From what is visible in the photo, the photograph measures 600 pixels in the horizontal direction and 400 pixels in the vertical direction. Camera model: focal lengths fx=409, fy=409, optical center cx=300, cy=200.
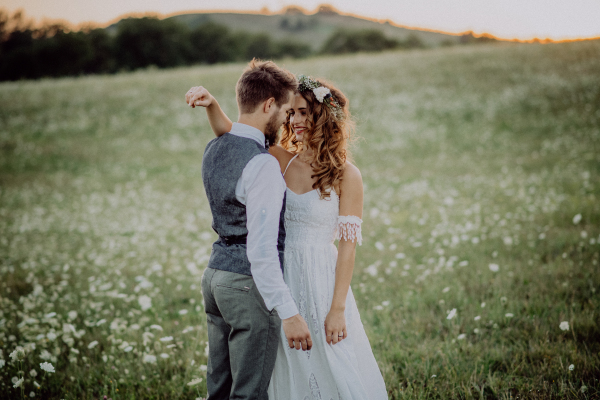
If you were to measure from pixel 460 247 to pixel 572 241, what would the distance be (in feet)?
5.59

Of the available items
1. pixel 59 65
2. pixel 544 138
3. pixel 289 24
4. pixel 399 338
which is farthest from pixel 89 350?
pixel 289 24

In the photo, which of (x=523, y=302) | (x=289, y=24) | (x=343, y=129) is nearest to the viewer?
(x=343, y=129)

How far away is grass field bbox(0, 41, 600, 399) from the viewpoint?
380 cm

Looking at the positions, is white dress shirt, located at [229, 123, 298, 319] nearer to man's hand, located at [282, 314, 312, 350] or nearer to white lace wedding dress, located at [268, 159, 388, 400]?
man's hand, located at [282, 314, 312, 350]

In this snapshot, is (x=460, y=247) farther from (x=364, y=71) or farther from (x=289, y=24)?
(x=289, y=24)

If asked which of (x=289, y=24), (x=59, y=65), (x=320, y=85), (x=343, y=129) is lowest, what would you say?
(x=343, y=129)

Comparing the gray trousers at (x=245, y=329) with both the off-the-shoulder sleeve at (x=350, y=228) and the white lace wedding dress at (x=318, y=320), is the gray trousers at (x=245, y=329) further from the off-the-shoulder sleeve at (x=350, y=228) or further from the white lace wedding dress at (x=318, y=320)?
the off-the-shoulder sleeve at (x=350, y=228)

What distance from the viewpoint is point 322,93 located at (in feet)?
9.72

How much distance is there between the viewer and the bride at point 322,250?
112 inches

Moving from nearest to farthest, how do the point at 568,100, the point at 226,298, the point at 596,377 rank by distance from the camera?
the point at 226,298, the point at 596,377, the point at 568,100

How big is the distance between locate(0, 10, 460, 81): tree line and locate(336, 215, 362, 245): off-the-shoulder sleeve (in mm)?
66350

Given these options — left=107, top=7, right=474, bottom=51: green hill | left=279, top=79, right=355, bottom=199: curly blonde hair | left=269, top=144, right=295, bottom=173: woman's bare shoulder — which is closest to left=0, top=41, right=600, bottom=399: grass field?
left=279, top=79, right=355, bottom=199: curly blonde hair

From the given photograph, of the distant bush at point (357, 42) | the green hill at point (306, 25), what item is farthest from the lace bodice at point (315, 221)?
the green hill at point (306, 25)

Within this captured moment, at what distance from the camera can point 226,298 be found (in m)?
2.48
